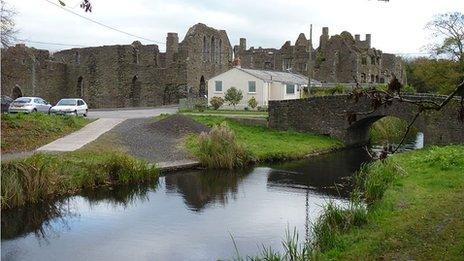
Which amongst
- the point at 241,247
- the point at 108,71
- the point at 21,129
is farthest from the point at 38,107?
the point at 241,247

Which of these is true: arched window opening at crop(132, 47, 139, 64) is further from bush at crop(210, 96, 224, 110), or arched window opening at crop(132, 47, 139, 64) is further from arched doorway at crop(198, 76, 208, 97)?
bush at crop(210, 96, 224, 110)

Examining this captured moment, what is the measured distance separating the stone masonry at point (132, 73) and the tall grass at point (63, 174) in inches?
1400

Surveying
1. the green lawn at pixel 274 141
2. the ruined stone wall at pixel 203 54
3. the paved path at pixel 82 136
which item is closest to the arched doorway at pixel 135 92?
the ruined stone wall at pixel 203 54

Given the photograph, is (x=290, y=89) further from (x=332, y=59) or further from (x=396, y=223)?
(x=396, y=223)

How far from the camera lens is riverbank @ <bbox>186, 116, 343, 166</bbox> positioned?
29.0 meters

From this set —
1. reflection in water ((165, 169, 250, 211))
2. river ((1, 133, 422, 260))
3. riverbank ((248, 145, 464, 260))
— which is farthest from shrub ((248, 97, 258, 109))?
riverbank ((248, 145, 464, 260))

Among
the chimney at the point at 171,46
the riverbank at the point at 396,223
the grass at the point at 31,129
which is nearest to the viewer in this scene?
the riverbank at the point at 396,223

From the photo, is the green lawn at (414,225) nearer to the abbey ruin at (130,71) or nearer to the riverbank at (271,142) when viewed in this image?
the riverbank at (271,142)

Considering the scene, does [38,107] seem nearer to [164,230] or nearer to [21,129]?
[21,129]

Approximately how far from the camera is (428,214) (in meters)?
12.8

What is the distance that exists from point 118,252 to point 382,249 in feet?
19.6

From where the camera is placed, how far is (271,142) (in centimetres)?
3291

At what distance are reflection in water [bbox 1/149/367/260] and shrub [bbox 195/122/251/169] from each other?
1.56 m

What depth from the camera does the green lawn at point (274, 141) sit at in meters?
29.6
